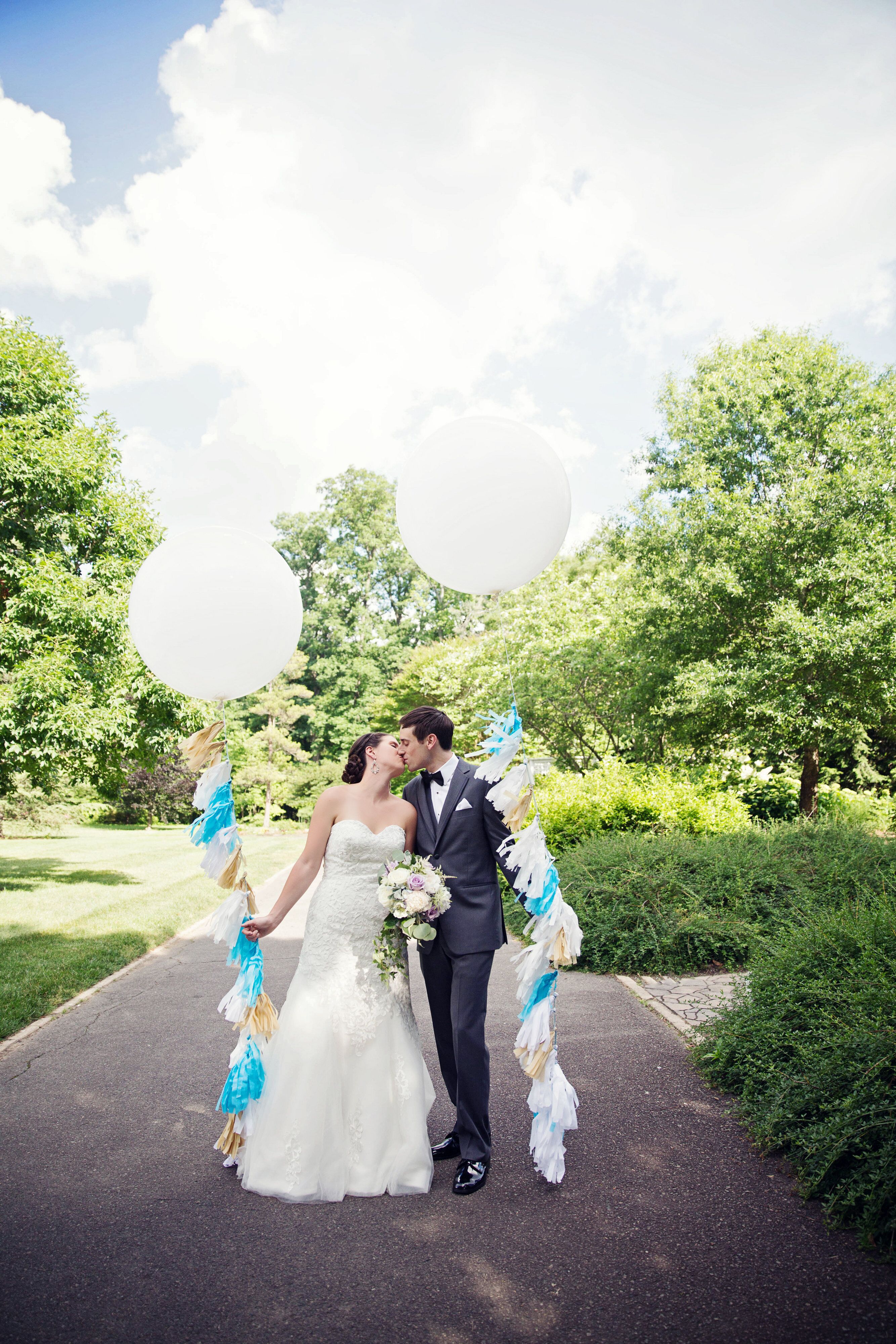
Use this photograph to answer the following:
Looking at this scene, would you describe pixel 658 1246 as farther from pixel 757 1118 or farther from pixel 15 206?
pixel 15 206

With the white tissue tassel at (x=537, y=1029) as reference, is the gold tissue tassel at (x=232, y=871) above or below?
above

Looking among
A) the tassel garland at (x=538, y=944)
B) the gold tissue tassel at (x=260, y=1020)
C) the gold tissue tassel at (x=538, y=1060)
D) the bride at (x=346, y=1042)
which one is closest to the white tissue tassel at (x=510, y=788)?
the tassel garland at (x=538, y=944)

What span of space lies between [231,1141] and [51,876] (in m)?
14.2

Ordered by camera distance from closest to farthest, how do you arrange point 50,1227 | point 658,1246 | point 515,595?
point 658,1246, point 50,1227, point 515,595

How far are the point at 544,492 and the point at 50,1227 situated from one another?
4.00m

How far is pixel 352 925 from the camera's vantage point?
12.0 ft

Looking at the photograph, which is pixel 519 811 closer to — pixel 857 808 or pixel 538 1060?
pixel 538 1060

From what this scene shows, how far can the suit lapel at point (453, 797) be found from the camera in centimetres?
371

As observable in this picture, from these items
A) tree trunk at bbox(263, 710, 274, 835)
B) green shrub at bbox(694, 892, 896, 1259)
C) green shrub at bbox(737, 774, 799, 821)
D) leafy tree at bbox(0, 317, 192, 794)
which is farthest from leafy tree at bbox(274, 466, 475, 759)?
green shrub at bbox(694, 892, 896, 1259)

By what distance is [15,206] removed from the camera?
14.0 metres

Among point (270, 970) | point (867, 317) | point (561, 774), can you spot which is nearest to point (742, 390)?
point (867, 317)

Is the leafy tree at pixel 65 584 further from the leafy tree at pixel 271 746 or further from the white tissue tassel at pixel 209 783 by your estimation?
the leafy tree at pixel 271 746

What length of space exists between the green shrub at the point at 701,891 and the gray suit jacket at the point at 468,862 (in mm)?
3455

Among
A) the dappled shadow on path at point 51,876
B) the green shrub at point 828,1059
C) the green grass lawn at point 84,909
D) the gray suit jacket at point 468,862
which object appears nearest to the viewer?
the green shrub at point 828,1059
